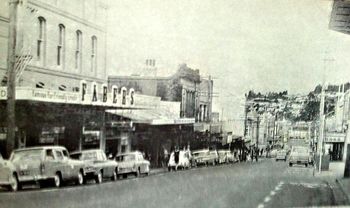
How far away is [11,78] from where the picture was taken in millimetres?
2281

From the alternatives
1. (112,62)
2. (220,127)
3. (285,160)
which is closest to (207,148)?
(220,127)

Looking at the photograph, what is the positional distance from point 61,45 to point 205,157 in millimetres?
878

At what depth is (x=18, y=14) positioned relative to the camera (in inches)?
89.4

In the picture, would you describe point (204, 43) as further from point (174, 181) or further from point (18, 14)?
point (18, 14)

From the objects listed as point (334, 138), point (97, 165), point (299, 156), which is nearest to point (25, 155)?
point (97, 165)

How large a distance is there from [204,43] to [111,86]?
511mm

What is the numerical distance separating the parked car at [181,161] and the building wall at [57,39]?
0.50 meters

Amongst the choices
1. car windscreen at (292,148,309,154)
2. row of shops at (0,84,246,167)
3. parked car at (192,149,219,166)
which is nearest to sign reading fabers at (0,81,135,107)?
row of shops at (0,84,246,167)

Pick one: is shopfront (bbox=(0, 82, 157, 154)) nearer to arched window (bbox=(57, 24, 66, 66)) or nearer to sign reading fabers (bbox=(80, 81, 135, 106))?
sign reading fabers (bbox=(80, 81, 135, 106))

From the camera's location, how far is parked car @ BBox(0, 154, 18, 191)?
90.8 inches

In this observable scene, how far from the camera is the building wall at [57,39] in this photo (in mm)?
2279

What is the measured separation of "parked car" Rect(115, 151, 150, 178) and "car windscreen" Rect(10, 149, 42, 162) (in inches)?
14.0

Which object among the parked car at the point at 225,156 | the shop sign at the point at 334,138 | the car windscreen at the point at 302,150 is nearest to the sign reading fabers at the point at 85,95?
the parked car at the point at 225,156

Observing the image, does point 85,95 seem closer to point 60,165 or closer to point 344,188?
point 60,165
